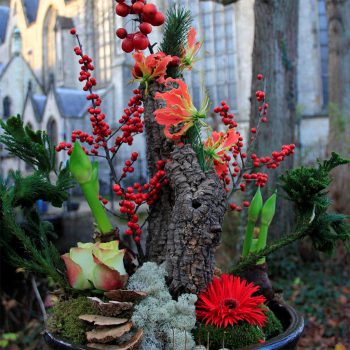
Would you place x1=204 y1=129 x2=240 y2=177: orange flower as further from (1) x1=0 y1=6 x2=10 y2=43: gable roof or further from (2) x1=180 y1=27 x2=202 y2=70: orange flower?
(1) x1=0 y1=6 x2=10 y2=43: gable roof

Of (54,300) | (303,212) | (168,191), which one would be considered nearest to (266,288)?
(303,212)

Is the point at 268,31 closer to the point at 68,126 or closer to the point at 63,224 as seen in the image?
the point at 63,224

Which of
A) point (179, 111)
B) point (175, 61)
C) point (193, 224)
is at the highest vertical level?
point (175, 61)

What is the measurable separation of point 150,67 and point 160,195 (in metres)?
0.29

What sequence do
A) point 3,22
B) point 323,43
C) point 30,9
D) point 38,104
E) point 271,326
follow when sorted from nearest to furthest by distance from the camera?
1. point 271,326
2. point 30,9
3. point 3,22
4. point 38,104
5. point 323,43

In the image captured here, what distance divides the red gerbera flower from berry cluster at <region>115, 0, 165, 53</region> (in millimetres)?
521

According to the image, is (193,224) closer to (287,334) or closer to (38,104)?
(287,334)

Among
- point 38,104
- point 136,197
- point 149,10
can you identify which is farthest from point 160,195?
point 38,104

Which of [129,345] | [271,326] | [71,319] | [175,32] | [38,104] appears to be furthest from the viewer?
[38,104]

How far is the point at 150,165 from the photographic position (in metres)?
1.10

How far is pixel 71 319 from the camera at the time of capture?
0.89 m

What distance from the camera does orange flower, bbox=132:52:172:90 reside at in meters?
1.01

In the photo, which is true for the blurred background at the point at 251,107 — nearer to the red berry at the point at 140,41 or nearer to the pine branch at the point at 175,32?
the pine branch at the point at 175,32

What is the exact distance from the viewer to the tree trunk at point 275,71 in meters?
4.29
